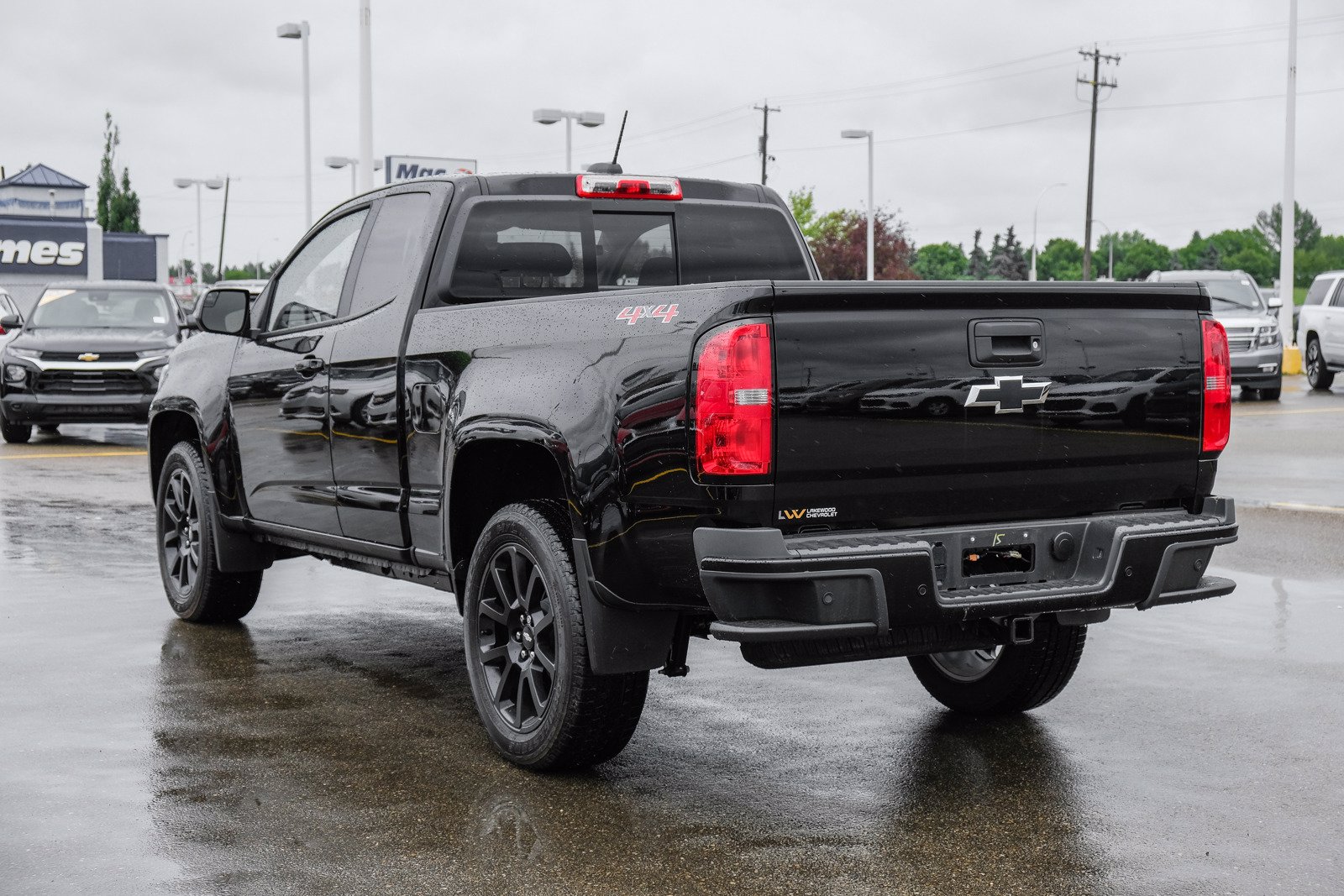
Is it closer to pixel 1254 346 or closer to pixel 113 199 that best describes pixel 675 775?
pixel 1254 346

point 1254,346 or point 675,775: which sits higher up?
point 1254,346

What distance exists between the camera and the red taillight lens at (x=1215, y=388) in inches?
196

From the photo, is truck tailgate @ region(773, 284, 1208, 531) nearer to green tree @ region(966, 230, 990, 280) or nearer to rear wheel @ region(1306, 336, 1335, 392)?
rear wheel @ region(1306, 336, 1335, 392)

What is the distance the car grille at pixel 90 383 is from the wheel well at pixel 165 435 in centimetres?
996

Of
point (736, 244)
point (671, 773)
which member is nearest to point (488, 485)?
point (671, 773)

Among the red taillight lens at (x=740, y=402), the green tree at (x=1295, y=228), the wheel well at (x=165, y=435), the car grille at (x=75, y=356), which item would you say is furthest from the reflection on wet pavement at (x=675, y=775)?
the green tree at (x=1295, y=228)

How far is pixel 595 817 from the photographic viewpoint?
4.67m

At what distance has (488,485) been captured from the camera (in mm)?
5500

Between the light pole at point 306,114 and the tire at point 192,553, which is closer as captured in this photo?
the tire at point 192,553

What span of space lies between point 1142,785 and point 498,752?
6.61ft

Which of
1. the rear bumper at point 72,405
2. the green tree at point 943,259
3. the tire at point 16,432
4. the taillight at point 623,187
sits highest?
the green tree at point 943,259

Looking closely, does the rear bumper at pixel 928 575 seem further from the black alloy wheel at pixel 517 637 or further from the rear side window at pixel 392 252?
the rear side window at pixel 392 252

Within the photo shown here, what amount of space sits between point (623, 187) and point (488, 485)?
1.42 meters

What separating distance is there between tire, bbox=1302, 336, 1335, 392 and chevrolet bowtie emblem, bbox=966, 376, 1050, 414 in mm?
23636
